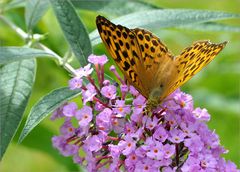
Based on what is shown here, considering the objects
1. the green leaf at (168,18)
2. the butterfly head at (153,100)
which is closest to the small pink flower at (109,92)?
Result: the butterfly head at (153,100)

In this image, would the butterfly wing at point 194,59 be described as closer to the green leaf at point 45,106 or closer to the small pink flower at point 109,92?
the small pink flower at point 109,92

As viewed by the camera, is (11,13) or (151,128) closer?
(151,128)

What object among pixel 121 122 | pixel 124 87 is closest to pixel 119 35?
pixel 124 87

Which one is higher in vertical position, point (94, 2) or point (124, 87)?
point (94, 2)

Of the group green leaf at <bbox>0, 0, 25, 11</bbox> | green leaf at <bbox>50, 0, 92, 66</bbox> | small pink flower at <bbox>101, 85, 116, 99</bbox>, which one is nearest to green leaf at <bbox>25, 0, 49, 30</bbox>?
green leaf at <bbox>0, 0, 25, 11</bbox>

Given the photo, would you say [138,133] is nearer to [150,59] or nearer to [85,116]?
[85,116]

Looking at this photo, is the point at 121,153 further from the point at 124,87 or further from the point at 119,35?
the point at 119,35
